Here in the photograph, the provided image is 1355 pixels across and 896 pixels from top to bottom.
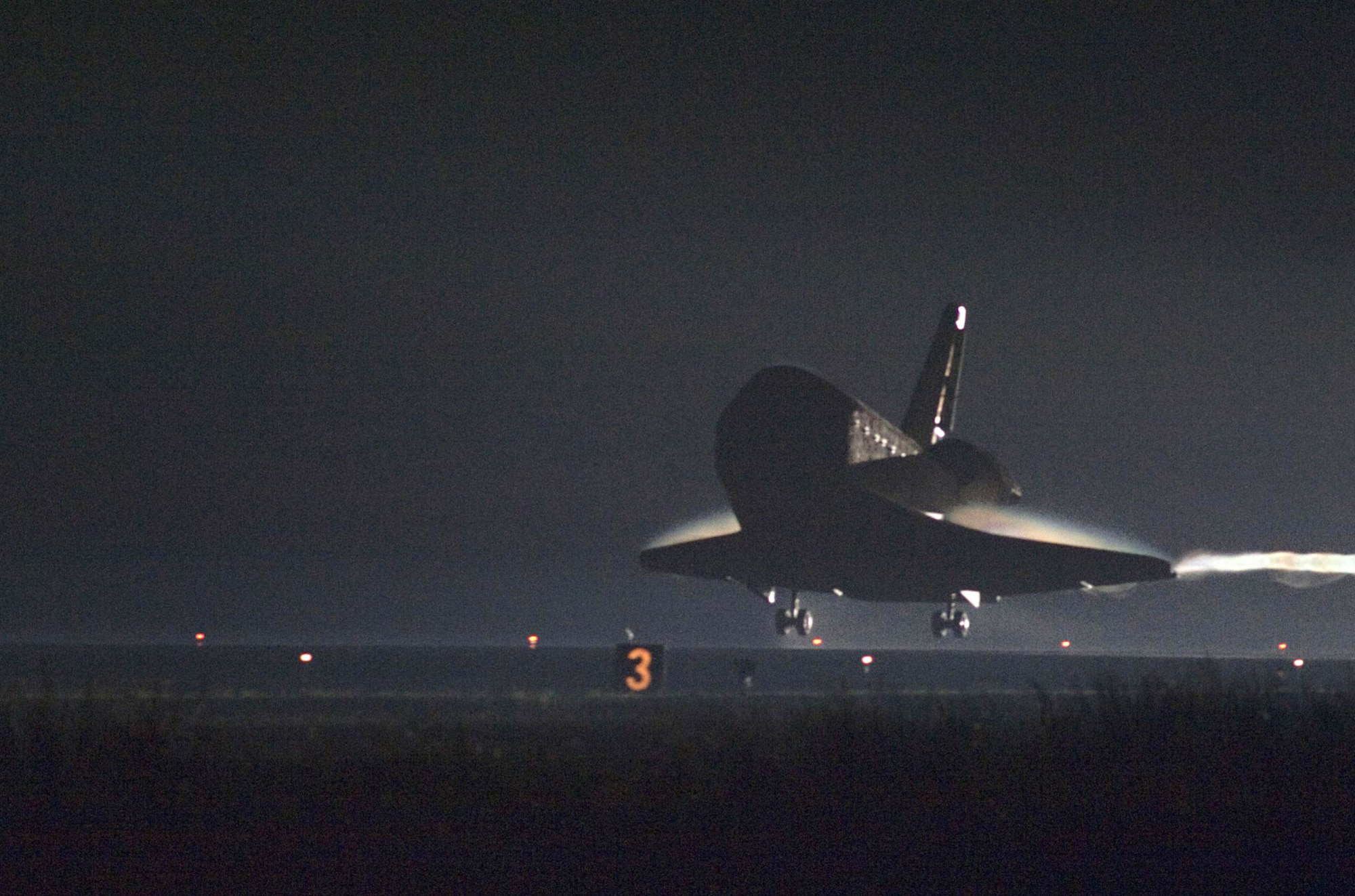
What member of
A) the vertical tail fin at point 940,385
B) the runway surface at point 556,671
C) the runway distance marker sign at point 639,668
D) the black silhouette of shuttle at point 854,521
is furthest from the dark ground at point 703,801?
the vertical tail fin at point 940,385

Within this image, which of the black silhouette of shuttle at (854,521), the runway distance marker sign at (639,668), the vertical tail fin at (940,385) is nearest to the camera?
the runway distance marker sign at (639,668)

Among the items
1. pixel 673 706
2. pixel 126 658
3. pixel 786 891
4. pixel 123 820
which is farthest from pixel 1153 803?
pixel 126 658

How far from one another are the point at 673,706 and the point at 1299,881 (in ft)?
51.0

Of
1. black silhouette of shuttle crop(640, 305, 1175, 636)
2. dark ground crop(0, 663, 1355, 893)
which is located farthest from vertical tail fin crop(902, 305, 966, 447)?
dark ground crop(0, 663, 1355, 893)

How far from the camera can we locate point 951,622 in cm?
4759

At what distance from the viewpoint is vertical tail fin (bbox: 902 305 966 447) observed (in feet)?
208

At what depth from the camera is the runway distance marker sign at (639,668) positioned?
104ft

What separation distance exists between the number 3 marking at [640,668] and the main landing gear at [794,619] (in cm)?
1601

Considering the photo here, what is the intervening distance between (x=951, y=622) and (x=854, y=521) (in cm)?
516

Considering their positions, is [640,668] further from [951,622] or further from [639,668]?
[951,622]

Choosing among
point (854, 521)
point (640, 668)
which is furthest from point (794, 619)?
point (640, 668)

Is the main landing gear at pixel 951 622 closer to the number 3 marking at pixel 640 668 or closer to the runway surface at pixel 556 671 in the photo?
the runway surface at pixel 556 671

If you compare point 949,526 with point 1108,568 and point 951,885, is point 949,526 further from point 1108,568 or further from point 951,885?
point 951,885

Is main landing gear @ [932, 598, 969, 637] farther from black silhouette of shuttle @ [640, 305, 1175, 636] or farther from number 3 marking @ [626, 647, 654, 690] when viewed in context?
number 3 marking @ [626, 647, 654, 690]
